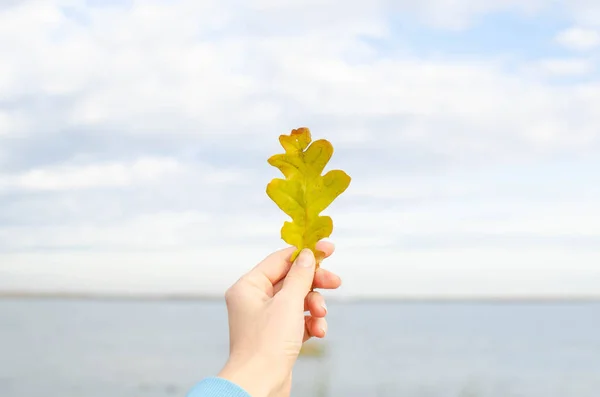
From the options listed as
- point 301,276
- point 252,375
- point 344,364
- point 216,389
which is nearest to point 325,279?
point 301,276

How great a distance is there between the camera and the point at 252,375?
221 cm

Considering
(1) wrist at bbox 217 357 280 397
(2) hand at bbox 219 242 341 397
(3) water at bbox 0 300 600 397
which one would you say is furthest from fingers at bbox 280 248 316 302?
(3) water at bbox 0 300 600 397

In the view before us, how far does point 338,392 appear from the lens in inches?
1072

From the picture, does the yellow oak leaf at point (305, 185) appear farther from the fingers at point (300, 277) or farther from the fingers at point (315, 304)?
the fingers at point (315, 304)

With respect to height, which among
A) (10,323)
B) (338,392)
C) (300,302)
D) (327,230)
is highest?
(327,230)

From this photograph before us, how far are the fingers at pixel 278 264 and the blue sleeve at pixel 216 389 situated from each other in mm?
527

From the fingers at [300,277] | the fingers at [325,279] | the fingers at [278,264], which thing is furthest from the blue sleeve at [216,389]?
the fingers at [325,279]

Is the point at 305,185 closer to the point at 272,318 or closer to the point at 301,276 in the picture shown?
the point at 301,276

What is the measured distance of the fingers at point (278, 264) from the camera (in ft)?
8.64

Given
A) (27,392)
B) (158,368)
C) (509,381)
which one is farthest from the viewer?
(158,368)

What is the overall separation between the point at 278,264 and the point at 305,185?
0.32 metres

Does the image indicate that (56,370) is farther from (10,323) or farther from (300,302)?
(10,323)

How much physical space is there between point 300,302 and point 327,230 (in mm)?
255

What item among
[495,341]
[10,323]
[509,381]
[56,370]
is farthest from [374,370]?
[10,323]
